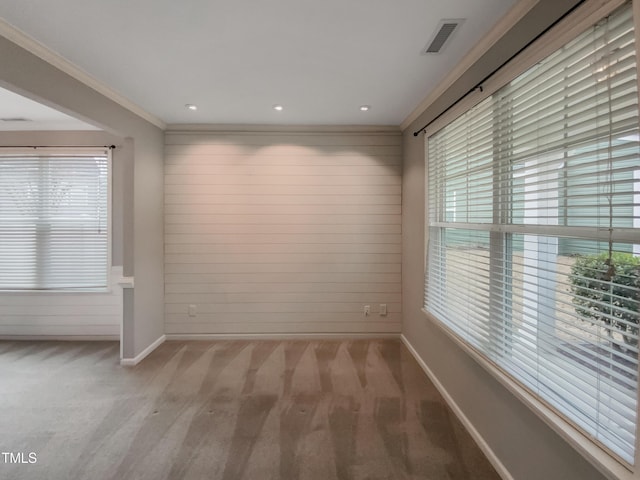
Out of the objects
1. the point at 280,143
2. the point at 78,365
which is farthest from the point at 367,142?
the point at 78,365

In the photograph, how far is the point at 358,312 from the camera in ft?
13.1

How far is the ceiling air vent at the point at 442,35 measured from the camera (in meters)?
1.89

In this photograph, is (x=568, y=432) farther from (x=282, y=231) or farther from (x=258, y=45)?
(x=282, y=231)

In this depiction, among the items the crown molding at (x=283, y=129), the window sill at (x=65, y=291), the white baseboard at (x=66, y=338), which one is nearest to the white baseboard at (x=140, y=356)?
the white baseboard at (x=66, y=338)

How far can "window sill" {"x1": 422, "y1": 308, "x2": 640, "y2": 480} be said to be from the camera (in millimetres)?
1135

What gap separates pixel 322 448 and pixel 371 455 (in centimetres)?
30

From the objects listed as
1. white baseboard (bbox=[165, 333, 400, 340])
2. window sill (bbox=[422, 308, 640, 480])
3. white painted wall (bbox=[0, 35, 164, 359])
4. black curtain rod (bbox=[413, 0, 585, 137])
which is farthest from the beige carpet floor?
black curtain rod (bbox=[413, 0, 585, 137])

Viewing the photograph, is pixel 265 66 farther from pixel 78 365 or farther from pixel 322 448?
pixel 78 365

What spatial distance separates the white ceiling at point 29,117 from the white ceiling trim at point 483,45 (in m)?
3.57

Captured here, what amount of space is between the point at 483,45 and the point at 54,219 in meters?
4.57

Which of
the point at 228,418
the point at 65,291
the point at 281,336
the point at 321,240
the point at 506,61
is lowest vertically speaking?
the point at 228,418

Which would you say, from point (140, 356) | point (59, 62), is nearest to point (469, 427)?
point (140, 356)

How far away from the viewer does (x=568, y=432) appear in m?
1.34

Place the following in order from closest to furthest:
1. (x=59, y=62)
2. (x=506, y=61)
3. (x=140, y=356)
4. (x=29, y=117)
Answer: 1. (x=506, y=61)
2. (x=59, y=62)
3. (x=140, y=356)
4. (x=29, y=117)
